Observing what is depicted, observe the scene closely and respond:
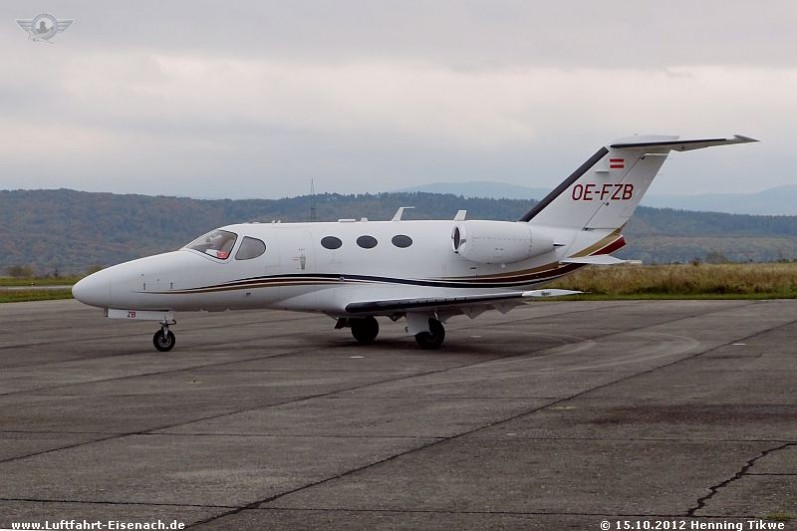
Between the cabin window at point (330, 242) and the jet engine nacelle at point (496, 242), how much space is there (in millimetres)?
2169

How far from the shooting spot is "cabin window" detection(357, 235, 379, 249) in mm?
23688

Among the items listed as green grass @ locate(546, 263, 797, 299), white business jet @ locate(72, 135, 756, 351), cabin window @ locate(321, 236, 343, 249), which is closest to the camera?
white business jet @ locate(72, 135, 756, 351)

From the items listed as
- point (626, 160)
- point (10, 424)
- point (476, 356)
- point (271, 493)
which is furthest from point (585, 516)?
point (626, 160)

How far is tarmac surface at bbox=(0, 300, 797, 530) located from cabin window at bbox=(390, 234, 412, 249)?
193cm

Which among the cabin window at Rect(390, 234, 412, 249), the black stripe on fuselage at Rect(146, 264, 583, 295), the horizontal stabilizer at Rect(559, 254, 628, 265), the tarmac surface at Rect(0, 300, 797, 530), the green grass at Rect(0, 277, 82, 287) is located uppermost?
the cabin window at Rect(390, 234, 412, 249)

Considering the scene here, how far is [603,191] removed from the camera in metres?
24.4

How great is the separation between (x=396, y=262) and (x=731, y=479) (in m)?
14.0

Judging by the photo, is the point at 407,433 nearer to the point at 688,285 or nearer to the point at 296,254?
the point at 296,254

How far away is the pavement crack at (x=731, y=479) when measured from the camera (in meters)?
8.96

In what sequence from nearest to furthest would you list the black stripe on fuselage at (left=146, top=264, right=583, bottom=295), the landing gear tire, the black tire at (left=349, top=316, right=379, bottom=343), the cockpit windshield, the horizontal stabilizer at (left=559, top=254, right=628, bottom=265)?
the landing gear tire < the black stripe on fuselage at (left=146, top=264, right=583, bottom=295) < the cockpit windshield < the horizontal stabilizer at (left=559, top=254, right=628, bottom=265) < the black tire at (left=349, top=316, right=379, bottom=343)

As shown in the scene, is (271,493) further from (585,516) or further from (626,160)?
(626,160)

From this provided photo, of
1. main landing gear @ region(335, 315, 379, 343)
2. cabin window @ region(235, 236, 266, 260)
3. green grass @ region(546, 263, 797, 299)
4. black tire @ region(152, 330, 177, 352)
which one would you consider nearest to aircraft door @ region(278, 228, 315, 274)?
cabin window @ region(235, 236, 266, 260)

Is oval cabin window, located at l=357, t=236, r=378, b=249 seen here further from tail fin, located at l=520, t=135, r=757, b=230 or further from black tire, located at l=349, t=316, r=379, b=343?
tail fin, located at l=520, t=135, r=757, b=230

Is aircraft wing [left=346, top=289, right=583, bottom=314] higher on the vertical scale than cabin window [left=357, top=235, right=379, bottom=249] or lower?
lower
